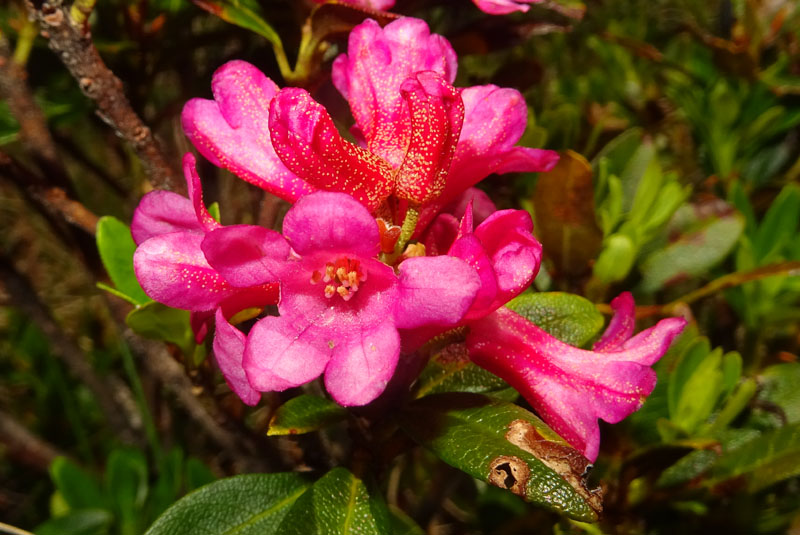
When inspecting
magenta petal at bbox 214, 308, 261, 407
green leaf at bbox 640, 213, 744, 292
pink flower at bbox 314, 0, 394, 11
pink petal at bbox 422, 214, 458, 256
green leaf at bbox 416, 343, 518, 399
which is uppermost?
pink flower at bbox 314, 0, 394, 11

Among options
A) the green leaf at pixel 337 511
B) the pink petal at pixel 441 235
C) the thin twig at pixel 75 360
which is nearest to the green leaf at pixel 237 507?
the green leaf at pixel 337 511

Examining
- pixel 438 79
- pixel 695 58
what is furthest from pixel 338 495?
pixel 695 58

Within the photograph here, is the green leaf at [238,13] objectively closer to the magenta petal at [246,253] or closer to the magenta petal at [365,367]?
the magenta petal at [246,253]

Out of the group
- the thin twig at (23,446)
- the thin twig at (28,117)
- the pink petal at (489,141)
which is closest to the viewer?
the pink petal at (489,141)

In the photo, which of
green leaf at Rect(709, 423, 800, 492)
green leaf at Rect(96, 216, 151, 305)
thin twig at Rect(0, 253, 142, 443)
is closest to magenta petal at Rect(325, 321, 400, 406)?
green leaf at Rect(96, 216, 151, 305)

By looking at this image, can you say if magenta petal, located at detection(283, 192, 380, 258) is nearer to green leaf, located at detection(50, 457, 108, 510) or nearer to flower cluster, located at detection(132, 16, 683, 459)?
flower cluster, located at detection(132, 16, 683, 459)

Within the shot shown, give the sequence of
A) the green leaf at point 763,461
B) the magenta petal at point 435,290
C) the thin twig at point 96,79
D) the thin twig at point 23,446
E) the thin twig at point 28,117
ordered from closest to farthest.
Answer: the magenta petal at point 435,290 < the thin twig at point 96,79 < the green leaf at point 763,461 < the thin twig at point 28,117 < the thin twig at point 23,446

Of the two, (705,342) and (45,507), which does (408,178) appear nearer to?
(705,342)

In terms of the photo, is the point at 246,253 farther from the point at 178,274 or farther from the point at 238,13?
the point at 238,13
